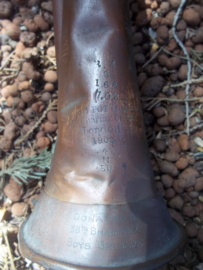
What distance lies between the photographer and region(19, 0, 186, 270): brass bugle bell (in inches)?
20.7

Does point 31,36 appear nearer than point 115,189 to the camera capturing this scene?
No

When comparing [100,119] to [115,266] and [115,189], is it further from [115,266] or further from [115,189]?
[115,266]

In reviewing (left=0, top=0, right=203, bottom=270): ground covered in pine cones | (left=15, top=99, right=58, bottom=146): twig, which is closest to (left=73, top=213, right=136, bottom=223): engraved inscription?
(left=0, top=0, right=203, bottom=270): ground covered in pine cones

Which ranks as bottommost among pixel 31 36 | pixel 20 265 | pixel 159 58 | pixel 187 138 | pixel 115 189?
pixel 20 265

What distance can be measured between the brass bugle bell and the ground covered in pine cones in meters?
0.27

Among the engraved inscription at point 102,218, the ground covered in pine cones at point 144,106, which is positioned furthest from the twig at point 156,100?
the engraved inscription at point 102,218

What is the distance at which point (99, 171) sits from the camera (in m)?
0.56

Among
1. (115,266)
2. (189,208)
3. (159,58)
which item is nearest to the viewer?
(115,266)

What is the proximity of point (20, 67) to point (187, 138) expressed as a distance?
77 centimetres

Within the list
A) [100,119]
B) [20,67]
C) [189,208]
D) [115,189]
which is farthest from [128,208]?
[20,67]

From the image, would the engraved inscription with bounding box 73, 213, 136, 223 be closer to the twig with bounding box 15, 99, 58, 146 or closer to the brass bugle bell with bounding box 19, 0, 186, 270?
the brass bugle bell with bounding box 19, 0, 186, 270

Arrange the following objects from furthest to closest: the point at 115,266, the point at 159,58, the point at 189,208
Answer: the point at 159,58
the point at 189,208
the point at 115,266

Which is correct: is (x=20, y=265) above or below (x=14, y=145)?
below

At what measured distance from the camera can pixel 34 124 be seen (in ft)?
3.16
